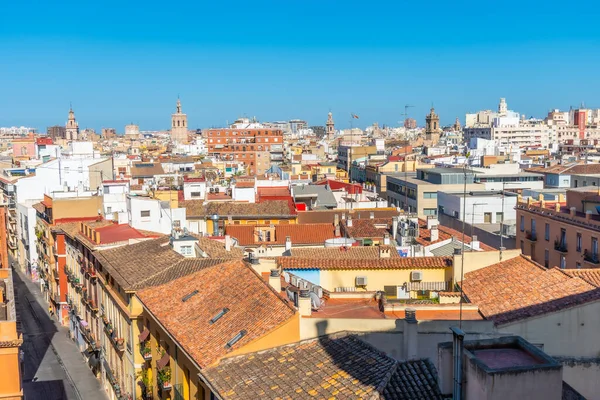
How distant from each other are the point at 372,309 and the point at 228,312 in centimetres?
381

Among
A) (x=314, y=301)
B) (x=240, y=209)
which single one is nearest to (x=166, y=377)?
(x=314, y=301)

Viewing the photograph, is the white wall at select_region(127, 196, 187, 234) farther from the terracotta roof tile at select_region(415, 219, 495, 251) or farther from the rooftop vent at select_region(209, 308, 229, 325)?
the rooftop vent at select_region(209, 308, 229, 325)

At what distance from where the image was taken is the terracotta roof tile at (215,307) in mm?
16734

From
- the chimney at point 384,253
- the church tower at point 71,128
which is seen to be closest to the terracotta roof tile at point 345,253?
the chimney at point 384,253

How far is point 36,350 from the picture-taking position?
3703cm

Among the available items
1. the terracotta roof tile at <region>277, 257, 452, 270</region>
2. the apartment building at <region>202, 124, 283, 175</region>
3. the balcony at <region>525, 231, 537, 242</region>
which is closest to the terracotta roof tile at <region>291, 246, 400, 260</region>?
the terracotta roof tile at <region>277, 257, 452, 270</region>

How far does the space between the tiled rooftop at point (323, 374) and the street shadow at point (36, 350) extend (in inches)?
544

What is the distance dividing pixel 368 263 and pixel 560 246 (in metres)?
16.4

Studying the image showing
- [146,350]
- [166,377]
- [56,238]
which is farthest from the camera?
[56,238]

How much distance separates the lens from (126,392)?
26.8 meters

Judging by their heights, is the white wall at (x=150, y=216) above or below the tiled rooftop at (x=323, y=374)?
above

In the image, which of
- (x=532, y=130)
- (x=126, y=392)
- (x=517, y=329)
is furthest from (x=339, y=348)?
(x=532, y=130)

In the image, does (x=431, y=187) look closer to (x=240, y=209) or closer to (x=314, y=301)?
(x=240, y=209)

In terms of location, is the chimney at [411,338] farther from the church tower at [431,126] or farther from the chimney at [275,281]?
the church tower at [431,126]
